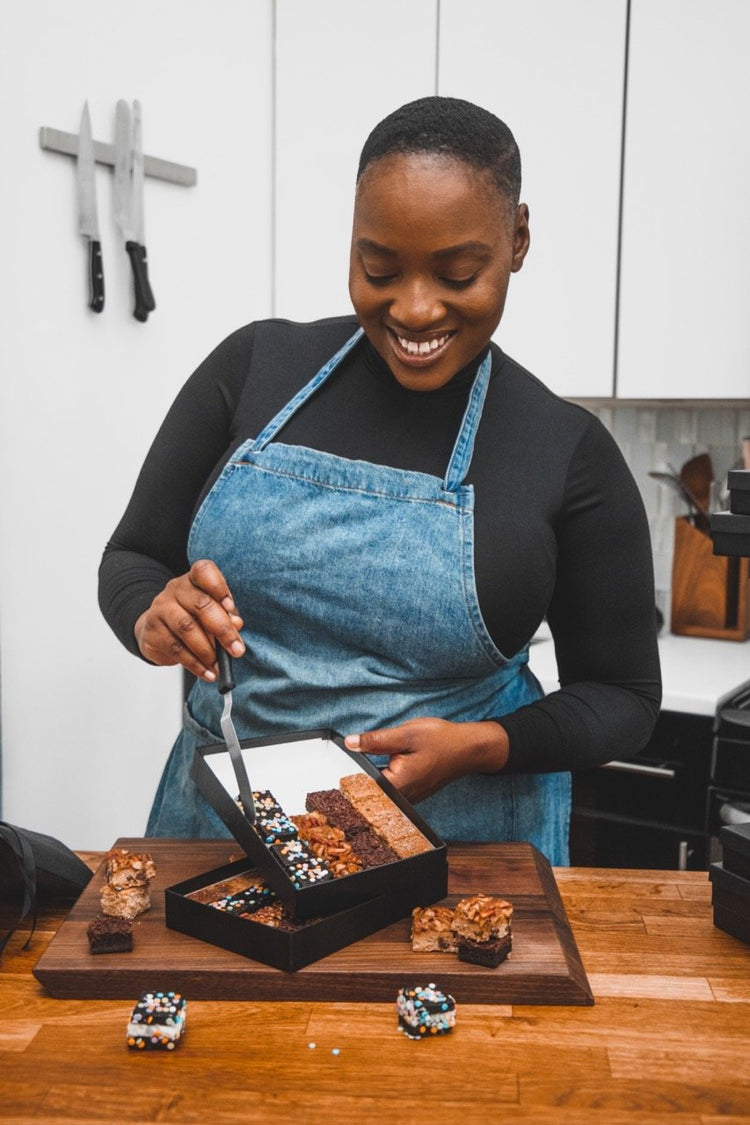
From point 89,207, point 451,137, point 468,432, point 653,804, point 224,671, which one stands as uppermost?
point 89,207

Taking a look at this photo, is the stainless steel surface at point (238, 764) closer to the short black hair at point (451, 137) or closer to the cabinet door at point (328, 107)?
the short black hair at point (451, 137)

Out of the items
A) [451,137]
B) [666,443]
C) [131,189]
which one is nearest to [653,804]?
[666,443]

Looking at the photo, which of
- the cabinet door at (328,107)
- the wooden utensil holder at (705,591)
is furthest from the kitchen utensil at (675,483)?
the cabinet door at (328,107)

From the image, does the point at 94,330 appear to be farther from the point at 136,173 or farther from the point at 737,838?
the point at 737,838

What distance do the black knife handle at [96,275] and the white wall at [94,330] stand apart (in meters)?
0.03

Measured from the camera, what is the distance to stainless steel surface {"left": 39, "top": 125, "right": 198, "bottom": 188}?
2.02m

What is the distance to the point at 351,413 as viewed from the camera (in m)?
1.27

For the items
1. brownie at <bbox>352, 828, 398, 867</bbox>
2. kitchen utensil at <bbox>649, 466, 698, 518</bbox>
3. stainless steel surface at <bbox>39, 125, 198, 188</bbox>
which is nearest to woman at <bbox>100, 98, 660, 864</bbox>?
brownie at <bbox>352, 828, 398, 867</bbox>

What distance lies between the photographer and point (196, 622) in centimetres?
103

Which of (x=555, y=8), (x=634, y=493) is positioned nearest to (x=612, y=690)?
(x=634, y=493)

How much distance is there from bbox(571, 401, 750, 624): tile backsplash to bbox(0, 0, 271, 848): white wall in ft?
3.19

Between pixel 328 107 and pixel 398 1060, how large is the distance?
7.17 feet

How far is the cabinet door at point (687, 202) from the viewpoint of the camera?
2.18 meters

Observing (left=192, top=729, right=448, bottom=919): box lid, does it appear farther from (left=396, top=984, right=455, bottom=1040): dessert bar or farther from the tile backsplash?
the tile backsplash
